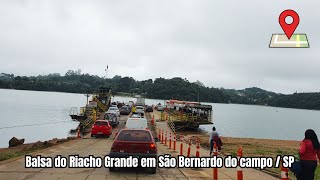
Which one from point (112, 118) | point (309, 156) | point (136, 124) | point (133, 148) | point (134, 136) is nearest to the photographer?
point (309, 156)

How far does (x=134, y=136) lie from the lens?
43.3 ft

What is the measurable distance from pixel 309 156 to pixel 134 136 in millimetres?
6318

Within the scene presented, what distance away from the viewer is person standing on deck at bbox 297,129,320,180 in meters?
8.59

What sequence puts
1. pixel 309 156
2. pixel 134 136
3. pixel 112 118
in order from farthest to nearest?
pixel 112 118
pixel 134 136
pixel 309 156

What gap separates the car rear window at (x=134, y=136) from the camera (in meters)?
13.0

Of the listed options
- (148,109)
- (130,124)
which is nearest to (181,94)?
(148,109)

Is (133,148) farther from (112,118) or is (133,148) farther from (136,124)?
(112,118)

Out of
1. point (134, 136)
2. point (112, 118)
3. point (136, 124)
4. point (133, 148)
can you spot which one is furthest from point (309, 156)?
point (112, 118)

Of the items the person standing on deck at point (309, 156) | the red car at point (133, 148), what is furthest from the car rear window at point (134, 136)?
the person standing on deck at point (309, 156)

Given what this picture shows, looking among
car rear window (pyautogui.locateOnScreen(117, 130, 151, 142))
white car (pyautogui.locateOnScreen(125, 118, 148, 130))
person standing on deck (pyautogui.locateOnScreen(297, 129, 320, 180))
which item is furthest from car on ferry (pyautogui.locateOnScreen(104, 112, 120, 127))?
person standing on deck (pyautogui.locateOnScreen(297, 129, 320, 180))

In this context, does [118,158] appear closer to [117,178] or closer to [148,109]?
[117,178]

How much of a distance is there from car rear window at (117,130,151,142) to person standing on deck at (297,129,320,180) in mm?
5738

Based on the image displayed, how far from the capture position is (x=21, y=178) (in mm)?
11117

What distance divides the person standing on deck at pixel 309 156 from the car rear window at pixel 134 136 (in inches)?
226
